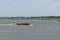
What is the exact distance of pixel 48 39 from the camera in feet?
108

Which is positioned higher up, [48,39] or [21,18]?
[21,18]

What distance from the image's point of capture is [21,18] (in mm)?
174250

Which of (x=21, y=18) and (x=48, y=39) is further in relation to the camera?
(x=21, y=18)

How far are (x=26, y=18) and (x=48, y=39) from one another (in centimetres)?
14352

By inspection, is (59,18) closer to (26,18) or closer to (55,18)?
(55,18)

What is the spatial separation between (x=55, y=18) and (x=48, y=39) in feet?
446

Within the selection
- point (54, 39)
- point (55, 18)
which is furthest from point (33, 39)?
point (55, 18)

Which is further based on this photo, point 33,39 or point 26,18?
point 26,18

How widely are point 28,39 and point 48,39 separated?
331cm

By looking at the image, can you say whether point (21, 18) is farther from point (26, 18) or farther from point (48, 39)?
point (48, 39)

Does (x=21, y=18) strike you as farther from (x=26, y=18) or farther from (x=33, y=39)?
(x=33, y=39)

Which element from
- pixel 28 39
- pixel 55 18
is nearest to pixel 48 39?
pixel 28 39

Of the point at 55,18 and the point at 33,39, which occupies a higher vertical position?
the point at 55,18

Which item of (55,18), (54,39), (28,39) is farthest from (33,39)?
(55,18)
